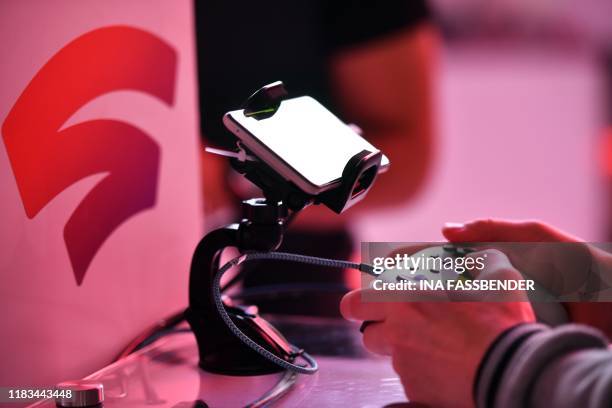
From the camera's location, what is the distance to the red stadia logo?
2.39ft

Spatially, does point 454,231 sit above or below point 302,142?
below

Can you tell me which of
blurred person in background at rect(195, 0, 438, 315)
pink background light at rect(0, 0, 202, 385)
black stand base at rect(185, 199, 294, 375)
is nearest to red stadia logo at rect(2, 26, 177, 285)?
pink background light at rect(0, 0, 202, 385)

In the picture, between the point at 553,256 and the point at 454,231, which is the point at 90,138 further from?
the point at 553,256

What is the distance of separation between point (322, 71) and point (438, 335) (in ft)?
3.90

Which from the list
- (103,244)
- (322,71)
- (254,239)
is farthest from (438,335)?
(322,71)

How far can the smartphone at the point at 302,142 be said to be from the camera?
27.3 inches

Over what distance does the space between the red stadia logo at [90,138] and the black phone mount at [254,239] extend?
5.5 inches

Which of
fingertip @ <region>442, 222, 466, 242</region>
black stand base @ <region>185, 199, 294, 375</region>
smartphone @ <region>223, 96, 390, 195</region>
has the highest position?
smartphone @ <region>223, 96, 390, 195</region>

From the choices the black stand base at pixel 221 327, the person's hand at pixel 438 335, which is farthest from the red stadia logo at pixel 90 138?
the person's hand at pixel 438 335

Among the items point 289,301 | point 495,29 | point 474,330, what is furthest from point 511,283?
point 495,29

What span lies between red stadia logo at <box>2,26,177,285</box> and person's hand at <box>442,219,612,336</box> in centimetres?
39

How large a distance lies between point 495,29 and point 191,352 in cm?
304

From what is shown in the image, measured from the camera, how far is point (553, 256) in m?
0.85

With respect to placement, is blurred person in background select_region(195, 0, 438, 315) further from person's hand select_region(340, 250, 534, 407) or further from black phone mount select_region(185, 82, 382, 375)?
person's hand select_region(340, 250, 534, 407)
